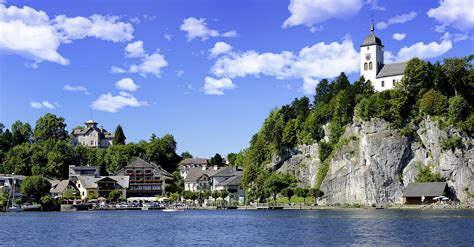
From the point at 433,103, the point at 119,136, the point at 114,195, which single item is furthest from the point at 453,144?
the point at 119,136

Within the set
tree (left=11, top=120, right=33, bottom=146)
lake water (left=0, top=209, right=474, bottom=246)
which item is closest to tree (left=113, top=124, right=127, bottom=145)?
tree (left=11, top=120, right=33, bottom=146)

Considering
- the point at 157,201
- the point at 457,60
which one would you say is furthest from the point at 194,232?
the point at 157,201

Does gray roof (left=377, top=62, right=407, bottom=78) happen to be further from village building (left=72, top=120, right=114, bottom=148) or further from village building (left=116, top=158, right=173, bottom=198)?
village building (left=72, top=120, right=114, bottom=148)

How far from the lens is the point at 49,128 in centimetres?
18300

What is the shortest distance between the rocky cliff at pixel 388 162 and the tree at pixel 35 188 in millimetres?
53710

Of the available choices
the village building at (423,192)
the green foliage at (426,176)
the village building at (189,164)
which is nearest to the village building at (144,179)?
the village building at (189,164)

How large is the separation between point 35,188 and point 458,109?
3082 inches

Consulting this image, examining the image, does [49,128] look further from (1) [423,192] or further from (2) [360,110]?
(1) [423,192]

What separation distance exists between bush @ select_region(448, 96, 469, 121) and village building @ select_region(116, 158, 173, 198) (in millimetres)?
72303

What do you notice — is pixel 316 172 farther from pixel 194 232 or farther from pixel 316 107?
pixel 194 232

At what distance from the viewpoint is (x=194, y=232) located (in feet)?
204

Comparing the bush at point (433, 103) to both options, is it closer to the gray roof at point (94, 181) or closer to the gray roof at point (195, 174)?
the gray roof at point (195, 174)

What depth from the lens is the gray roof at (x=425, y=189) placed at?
316 feet

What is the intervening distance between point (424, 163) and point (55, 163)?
89035 millimetres
